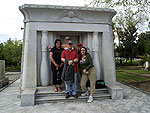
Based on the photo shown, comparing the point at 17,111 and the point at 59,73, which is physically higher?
the point at 59,73

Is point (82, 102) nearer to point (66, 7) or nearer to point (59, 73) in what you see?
point (59, 73)

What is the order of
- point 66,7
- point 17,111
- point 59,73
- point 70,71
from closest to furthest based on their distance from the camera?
point 17,111 < point 70,71 < point 59,73 < point 66,7

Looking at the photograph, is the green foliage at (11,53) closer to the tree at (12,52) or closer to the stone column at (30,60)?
the tree at (12,52)

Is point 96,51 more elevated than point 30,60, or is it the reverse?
point 96,51

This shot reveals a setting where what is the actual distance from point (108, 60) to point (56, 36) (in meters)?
2.64

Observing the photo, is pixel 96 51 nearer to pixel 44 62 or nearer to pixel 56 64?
pixel 56 64

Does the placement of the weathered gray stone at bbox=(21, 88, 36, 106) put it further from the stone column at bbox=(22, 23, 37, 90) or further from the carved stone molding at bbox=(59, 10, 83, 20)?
the carved stone molding at bbox=(59, 10, 83, 20)

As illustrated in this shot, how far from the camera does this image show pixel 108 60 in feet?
19.6

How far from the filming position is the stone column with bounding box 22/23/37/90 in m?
5.42

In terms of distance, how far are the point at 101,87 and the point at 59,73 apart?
6.15 ft

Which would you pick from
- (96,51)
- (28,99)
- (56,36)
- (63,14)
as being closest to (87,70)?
(96,51)

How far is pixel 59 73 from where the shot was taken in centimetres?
524

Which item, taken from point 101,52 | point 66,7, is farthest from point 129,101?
point 66,7

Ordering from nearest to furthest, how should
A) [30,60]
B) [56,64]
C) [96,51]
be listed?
[56,64] < [30,60] < [96,51]
